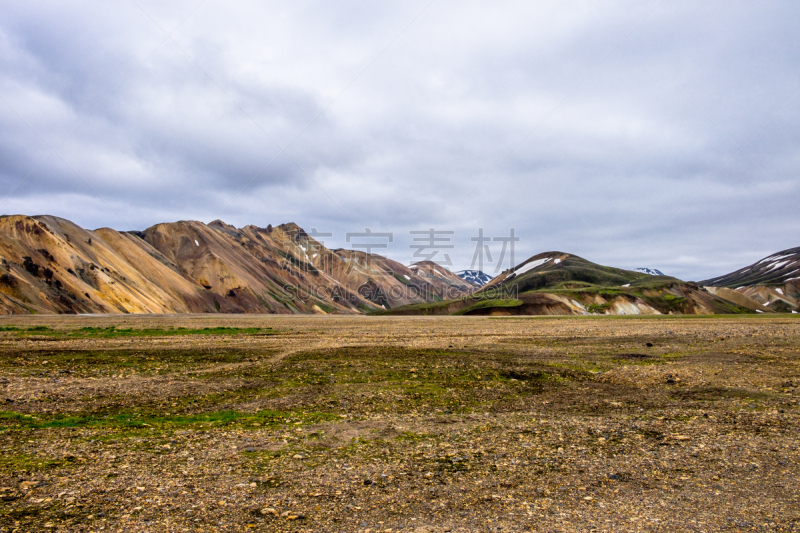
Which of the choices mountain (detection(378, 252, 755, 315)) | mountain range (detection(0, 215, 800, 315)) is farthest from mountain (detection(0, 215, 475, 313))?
mountain (detection(378, 252, 755, 315))

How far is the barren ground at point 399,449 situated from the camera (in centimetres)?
572

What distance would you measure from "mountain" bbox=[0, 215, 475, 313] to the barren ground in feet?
260

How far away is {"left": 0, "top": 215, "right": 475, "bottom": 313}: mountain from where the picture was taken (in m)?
85.4

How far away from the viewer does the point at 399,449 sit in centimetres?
838

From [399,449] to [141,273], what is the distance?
435 feet

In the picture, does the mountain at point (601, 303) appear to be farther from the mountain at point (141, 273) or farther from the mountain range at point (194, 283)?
the mountain at point (141, 273)

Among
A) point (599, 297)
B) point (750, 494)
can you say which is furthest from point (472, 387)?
point (599, 297)

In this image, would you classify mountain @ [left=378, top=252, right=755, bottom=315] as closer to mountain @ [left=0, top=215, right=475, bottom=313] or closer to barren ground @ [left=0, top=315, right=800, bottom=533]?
mountain @ [left=0, top=215, right=475, bottom=313]

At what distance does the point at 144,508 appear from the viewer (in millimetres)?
5793

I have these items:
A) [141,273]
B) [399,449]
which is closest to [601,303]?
[141,273]

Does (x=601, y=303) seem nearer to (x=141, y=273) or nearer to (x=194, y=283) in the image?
(x=194, y=283)

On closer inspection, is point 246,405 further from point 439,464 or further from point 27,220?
point 27,220

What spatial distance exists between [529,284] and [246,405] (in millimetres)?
189299

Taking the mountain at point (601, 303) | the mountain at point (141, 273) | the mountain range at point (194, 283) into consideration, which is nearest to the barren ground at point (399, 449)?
the mountain at point (141, 273)
